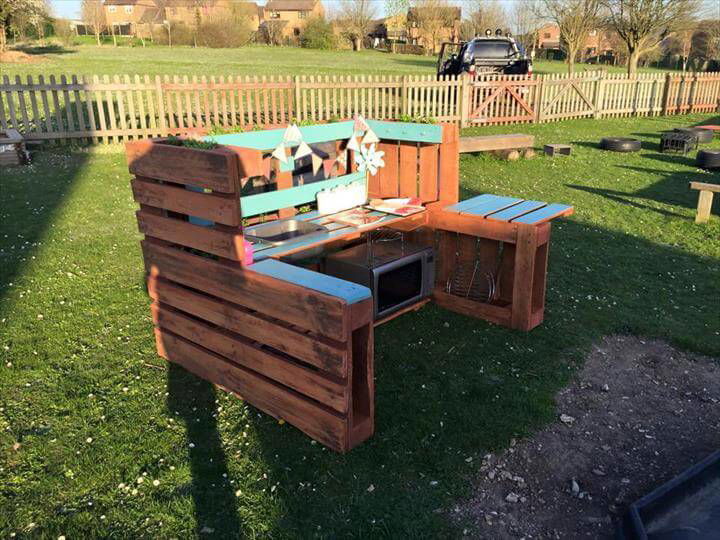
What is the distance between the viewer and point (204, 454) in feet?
12.6

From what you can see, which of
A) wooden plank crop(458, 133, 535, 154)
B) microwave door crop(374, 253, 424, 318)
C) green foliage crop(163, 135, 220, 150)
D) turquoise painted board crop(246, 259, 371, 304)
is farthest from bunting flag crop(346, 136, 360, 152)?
wooden plank crop(458, 133, 535, 154)

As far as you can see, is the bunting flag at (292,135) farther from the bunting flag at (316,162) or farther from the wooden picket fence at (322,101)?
the wooden picket fence at (322,101)

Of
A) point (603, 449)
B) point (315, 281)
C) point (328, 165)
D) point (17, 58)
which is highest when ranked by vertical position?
point (17, 58)

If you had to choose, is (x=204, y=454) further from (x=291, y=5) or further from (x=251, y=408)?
(x=291, y=5)

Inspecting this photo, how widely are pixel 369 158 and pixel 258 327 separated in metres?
2.72

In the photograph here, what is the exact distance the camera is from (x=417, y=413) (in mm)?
4285

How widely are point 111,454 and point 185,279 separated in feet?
4.23

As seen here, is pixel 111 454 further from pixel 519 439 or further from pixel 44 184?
pixel 44 184

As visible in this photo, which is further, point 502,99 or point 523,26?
point 523,26

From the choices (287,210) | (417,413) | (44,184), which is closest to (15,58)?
(44,184)

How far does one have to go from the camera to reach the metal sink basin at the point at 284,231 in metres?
5.16

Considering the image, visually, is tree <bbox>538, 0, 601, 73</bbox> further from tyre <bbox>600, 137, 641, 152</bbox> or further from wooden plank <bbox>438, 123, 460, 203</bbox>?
wooden plank <bbox>438, 123, 460, 203</bbox>

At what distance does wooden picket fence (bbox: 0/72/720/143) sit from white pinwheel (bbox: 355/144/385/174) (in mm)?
5624

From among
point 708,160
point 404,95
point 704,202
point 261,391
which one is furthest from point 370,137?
point 404,95
